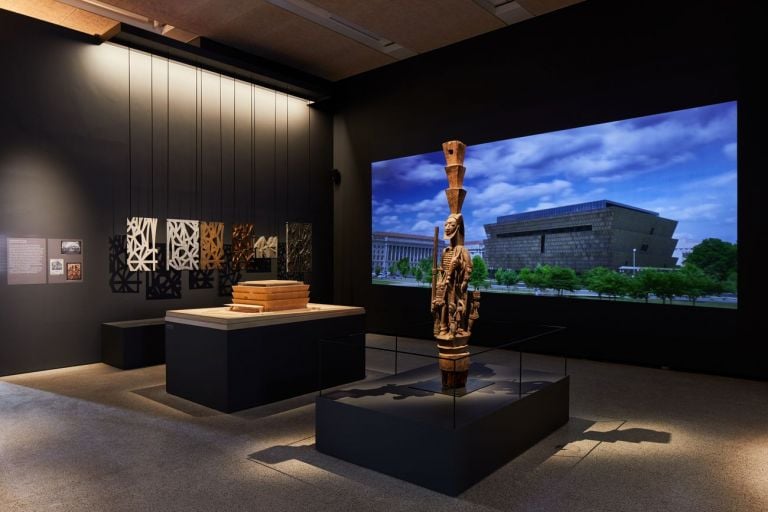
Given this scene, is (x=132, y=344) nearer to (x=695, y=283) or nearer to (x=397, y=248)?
(x=397, y=248)

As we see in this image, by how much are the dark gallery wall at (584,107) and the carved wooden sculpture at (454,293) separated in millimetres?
3861

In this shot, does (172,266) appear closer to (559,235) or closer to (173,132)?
(173,132)

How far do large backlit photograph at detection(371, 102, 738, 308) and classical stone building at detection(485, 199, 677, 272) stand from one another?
0.01 metres

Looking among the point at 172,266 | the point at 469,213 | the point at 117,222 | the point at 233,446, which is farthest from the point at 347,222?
the point at 233,446

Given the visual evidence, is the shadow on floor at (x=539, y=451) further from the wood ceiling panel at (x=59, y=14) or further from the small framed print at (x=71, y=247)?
the wood ceiling panel at (x=59, y=14)

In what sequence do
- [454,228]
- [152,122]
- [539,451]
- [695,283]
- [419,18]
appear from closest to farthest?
[539,451] → [454,228] → [695,283] → [152,122] → [419,18]

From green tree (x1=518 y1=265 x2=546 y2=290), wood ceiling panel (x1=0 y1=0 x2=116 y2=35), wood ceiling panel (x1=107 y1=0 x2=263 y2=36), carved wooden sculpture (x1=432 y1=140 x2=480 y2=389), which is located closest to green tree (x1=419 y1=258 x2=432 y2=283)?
green tree (x1=518 y1=265 x2=546 y2=290)

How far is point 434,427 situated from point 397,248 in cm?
659

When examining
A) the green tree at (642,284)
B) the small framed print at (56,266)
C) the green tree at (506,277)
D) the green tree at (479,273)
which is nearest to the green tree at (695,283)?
the green tree at (642,284)

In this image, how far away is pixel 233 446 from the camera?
3680 millimetres

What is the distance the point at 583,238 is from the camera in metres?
7.12

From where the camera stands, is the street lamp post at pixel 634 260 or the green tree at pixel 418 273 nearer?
the street lamp post at pixel 634 260

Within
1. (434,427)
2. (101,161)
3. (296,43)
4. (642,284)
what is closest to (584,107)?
(642,284)

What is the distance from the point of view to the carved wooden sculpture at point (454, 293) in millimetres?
3750
